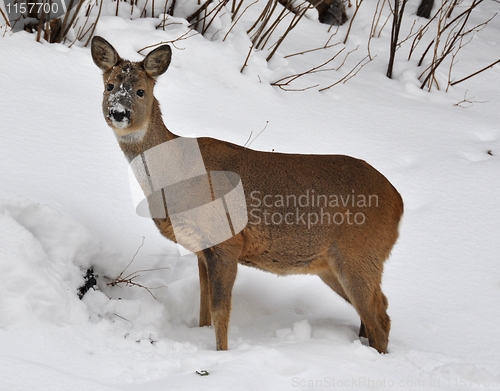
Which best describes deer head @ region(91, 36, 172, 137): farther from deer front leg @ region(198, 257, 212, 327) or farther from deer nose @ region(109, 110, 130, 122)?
deer front leg @ region(198, 257, 212, 327)

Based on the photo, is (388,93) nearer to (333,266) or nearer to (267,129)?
(267,129)

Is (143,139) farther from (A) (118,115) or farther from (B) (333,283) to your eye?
(B) (333,283)

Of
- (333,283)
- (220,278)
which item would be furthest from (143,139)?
(333,283)

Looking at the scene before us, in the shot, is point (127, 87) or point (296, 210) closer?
point (127, 87)

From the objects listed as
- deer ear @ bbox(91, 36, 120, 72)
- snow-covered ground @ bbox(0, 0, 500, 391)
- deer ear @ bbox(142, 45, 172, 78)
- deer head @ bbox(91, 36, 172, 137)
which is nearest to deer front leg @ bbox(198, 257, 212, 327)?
snow-covered ground @ bbox(0, 0, 500, 391)

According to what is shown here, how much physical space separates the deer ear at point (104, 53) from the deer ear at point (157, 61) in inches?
8.6

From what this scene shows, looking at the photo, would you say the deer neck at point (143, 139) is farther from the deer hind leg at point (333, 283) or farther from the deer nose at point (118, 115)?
the deer hind leg at point (333, 283)

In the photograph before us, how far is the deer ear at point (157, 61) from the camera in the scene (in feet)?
15.2

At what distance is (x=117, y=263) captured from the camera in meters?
4.95

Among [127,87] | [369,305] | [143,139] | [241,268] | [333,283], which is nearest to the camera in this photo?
[127,87]

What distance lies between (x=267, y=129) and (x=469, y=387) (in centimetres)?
365

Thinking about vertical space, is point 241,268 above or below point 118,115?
below

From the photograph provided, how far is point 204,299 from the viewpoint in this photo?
4.90 metres

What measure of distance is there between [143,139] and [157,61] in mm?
603
